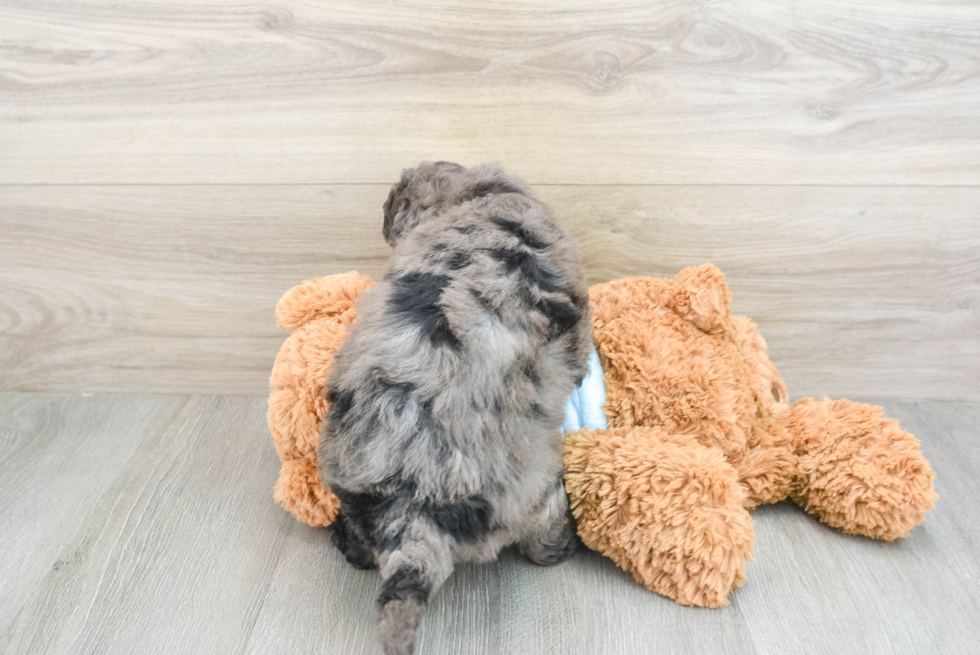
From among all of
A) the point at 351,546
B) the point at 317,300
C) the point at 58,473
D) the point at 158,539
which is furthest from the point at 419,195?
the point at 58,473

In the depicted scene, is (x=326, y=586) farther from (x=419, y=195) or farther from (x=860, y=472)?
(x=860, y=472)

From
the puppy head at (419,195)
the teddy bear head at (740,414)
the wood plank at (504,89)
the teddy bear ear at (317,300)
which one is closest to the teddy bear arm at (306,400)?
the teddy bear ear at (317,300)

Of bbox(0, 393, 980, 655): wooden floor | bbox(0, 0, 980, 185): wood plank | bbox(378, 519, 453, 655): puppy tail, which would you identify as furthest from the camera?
bbox(0, 0, 980, 185): wood plank

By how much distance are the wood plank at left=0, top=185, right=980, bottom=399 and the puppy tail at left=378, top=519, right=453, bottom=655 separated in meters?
0.56

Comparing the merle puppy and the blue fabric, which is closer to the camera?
the merle puppy

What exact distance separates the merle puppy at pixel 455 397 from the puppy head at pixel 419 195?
0.19 ft

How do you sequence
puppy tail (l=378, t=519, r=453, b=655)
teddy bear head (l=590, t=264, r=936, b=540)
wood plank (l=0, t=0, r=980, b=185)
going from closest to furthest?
puppy tail (l=378, t=519, r=453, b=655) → teddy bear head (l=590, t=264, r=936, b=540) → wood plank (l=0, t=0, r=980, b=185)

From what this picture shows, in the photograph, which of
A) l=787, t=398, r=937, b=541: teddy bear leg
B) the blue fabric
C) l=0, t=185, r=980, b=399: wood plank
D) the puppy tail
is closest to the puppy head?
l=0, t=185, r=980, b=399: wood plank

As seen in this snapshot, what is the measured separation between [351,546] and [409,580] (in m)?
0.22

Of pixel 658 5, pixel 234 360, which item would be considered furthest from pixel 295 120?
pixel 658 5

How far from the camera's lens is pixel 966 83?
3.31ft

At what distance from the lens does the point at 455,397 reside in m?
0.70

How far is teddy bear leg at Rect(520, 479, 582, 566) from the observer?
0.80m

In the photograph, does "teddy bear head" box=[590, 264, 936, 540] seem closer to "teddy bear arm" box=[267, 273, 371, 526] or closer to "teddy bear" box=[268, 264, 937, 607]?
"teddy bear" box=[268, 264, 937, 607]
